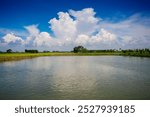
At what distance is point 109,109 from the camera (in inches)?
314

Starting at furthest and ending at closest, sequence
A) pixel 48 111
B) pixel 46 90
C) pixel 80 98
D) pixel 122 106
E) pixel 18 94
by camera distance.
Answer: pixel 46 90 → pixel 18 94 → pixel 80 98 → pixel 122 106 → pixel 48 111

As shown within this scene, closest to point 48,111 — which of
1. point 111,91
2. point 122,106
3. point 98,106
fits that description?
point 98,106

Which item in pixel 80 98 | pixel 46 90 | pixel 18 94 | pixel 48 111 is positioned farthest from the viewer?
pixel 46 90

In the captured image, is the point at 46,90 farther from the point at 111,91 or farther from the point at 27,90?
the point at 111,91

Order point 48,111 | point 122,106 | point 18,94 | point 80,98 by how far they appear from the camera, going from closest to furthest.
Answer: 1. point 48,111
2. point 122,106
3. point 80,98
4. point 18,94

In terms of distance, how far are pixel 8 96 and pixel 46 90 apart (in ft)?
7.60

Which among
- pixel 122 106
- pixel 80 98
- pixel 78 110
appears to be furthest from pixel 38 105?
pixel 122 106

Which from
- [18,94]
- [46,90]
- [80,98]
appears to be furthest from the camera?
[46,90]

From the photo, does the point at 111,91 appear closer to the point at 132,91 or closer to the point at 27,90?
the point at 132,91

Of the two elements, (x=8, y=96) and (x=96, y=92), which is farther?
(x=96, y=92)

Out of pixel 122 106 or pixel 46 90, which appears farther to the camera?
pixel 46 90

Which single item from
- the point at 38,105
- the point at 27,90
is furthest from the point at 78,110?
the point at 27,90

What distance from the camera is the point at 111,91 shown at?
11398mm

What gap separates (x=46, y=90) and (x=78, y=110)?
4.25m
